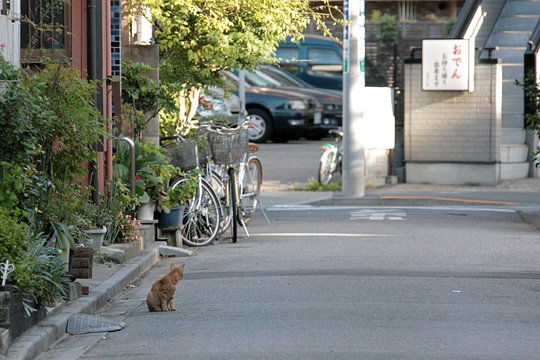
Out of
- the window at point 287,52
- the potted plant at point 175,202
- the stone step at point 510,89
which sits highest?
the window at point 287,52

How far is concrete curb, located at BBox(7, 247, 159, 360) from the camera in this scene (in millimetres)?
7566

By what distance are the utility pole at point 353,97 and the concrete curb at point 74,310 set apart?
7.97m

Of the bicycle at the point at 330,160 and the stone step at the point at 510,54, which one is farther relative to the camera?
the stone step at the point at 510,54

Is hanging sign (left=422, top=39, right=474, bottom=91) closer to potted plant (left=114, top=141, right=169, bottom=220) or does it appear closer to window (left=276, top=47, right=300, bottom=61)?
potted plant (left=114, top=141, right=169, bottom=220)

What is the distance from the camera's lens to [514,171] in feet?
73.8

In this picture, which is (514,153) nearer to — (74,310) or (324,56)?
(324,56)

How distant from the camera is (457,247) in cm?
1357

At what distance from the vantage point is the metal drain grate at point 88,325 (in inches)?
337

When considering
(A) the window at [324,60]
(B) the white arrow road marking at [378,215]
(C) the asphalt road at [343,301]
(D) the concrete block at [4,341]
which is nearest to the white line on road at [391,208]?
(B) the white arrow road marking at [378,215]

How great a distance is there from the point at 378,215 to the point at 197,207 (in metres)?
4.62

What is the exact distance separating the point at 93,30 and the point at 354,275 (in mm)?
3644

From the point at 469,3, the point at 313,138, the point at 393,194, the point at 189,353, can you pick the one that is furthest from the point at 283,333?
the point at 313,138

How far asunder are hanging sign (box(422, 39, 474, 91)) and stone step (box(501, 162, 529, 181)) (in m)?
1.69

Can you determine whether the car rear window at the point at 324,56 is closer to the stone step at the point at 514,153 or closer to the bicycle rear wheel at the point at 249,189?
the stone step at the point at 514,153
